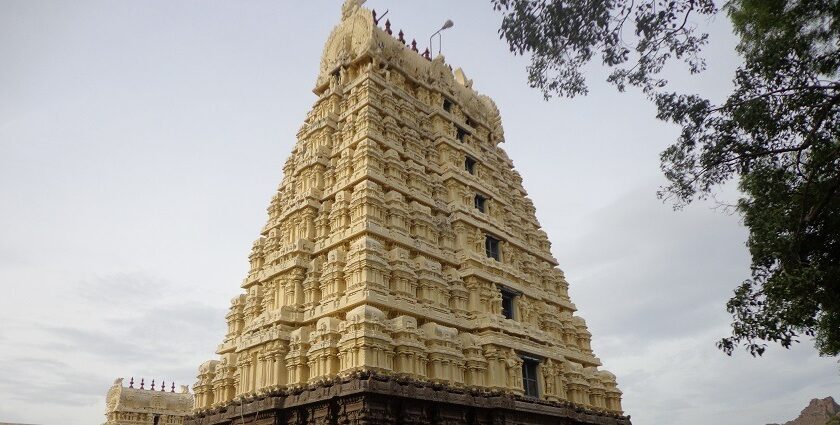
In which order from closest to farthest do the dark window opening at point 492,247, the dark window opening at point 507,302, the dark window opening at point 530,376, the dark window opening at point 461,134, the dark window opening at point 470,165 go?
1. the dark window opening at point 530,376
2. the dark window opening at point 507,302
3. the dark window opening at point 492,247
4. the dark window opening at point 470,165
5. the dark window opening at point 461,134

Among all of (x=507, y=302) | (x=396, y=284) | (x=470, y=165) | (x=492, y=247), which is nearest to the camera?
(x=396, y=284)

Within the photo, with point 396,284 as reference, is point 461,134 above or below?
above

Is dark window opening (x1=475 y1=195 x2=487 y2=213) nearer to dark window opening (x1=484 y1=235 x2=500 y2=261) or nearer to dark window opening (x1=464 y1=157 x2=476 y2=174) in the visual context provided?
dark window opening (x1=484 y1=235 x2=500 y2=261)

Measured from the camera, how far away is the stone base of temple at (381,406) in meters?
17.8

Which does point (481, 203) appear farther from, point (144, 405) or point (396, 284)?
point (144, 405)

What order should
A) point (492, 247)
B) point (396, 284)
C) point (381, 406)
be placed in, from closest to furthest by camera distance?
point (381, 406), point (396, 284), point (492, 247)

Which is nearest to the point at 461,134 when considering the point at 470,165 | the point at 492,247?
the point at 470,165

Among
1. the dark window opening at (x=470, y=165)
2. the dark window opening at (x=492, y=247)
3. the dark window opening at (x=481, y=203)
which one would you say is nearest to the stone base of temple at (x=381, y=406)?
the dark window opening at (x=492, y=247)

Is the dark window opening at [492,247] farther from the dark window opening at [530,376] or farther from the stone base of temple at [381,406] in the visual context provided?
the stone base of temple at [381,406]

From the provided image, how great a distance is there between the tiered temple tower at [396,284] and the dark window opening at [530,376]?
0.06 metres

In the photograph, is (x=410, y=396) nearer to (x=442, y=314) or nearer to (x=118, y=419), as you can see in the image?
(x=442, y=314)

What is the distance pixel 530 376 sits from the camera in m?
23.8

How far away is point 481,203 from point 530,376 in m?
8.03

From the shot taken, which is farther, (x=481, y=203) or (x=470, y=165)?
(x=470, y=165)
